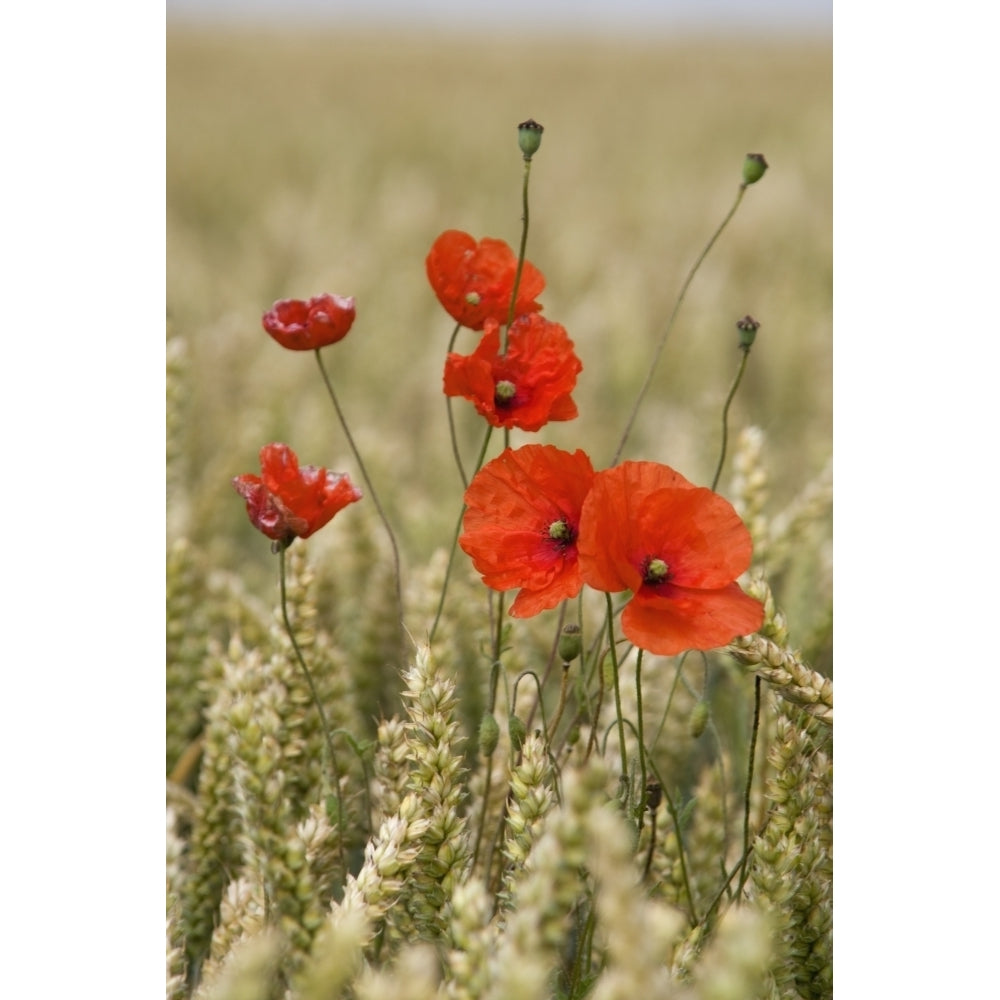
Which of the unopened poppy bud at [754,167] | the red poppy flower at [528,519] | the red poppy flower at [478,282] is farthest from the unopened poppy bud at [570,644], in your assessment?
the unopened poppy bud at [754,167]

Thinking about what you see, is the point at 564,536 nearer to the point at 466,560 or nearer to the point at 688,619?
the point at 688,619

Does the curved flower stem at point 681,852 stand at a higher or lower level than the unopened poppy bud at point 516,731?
lower

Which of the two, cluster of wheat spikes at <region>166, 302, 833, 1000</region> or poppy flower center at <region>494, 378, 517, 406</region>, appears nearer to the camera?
cluster of wheat spikes at <region>166, 302, 833, 1000</region>

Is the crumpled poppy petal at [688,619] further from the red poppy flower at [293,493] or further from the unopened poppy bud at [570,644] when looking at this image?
the red poppy flower at [293,493]

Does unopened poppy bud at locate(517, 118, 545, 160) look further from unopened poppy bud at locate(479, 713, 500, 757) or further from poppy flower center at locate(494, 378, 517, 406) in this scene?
unopened poppy bud at locate(479, 713, 500, 757)

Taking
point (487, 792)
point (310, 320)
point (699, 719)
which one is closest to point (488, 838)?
point (487, 792)

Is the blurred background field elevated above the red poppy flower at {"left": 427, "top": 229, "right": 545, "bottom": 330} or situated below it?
above

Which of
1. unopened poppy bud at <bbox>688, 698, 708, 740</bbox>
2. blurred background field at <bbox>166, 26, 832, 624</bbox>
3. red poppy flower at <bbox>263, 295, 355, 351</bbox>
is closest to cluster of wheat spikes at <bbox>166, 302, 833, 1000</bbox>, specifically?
unopened poppy bud at <bbox>688, 698, 708, 740</bbox>
